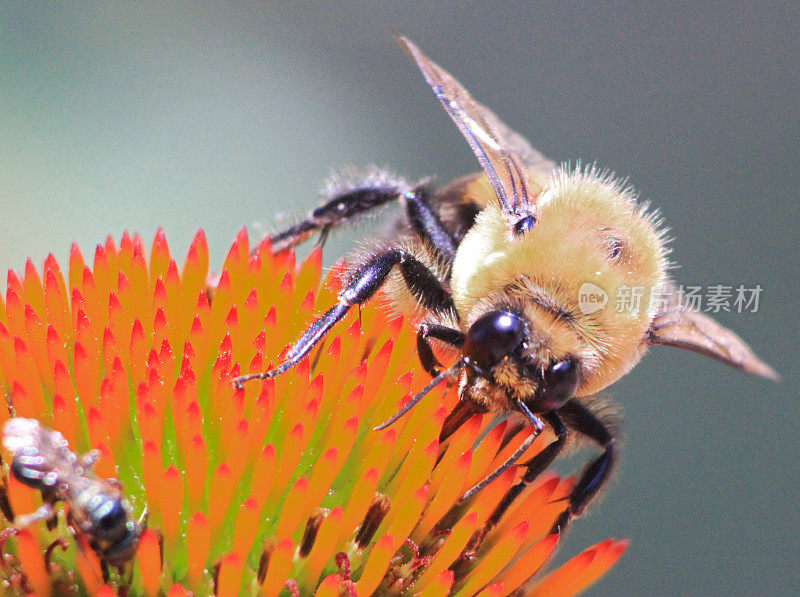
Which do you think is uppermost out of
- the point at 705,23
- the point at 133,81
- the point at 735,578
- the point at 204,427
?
the point at 705,23

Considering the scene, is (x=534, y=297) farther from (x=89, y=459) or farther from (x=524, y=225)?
(x=89, y=459)

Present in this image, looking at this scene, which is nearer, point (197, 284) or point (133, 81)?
point (197, 284)

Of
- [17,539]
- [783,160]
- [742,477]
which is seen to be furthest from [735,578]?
[17,539]

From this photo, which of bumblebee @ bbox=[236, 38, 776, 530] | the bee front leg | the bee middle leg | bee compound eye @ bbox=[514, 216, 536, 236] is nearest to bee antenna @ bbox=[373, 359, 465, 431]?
bumblebee @ bbox=[236, 38, 776, 530]

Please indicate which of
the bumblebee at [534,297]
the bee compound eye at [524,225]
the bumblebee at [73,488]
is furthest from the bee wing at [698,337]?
the bumblebee at [73,488]

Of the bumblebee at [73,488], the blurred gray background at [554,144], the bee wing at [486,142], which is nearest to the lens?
the bumblebee at [73,488]

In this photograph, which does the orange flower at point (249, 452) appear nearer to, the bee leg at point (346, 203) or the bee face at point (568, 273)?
the bee face at point (568, 273)

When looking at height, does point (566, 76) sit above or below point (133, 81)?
above

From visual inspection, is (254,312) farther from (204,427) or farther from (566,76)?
(566,76)
